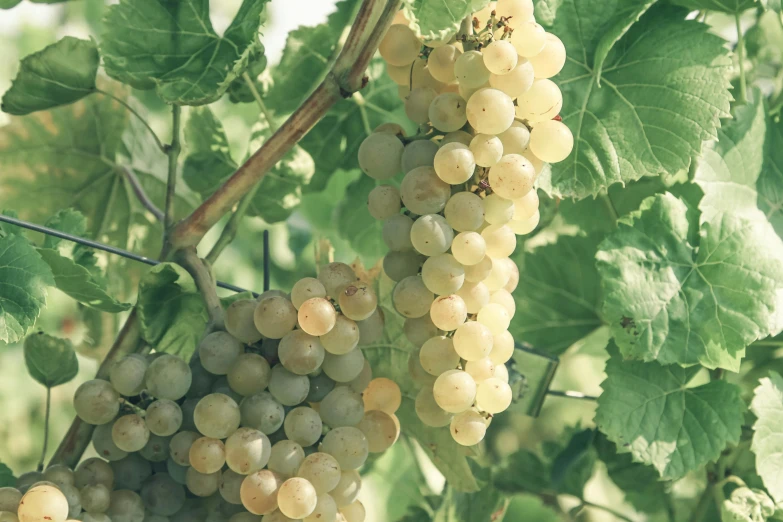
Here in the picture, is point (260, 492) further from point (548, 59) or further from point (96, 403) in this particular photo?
point (548, 59)

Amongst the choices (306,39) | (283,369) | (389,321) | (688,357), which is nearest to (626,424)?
(688,357)

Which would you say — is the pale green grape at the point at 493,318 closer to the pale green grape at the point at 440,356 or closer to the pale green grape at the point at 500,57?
the pale green grape at the point at 440,356

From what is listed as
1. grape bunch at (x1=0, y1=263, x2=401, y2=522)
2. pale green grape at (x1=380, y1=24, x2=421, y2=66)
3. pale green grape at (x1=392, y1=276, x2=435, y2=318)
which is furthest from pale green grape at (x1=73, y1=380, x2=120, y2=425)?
pale green grape at (x1=380, y1=24, x2=421, y2=66)

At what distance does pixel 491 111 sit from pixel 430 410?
0.75ft

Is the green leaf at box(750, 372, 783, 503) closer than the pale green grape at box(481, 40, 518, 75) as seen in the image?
No

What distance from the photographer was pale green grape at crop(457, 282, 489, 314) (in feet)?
1.98

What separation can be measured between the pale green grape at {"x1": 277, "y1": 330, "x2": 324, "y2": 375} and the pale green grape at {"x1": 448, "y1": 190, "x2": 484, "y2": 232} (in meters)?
0.12

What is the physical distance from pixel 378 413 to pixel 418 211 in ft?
0.57

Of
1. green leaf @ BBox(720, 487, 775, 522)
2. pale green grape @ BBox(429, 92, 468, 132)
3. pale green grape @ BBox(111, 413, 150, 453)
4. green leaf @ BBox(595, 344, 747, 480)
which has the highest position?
pale green grape @ BBox(429, 92, 468, 132)

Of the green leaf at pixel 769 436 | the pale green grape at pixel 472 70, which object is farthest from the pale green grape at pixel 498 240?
the green leaf at pixel 769 436

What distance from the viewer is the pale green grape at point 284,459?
590 millimetres

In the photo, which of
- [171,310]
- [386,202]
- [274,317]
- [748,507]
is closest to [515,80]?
[386,202]

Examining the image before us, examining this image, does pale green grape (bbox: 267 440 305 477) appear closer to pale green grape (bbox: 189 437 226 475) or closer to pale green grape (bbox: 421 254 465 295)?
pale green grape (bbox: 189 437 226 475)

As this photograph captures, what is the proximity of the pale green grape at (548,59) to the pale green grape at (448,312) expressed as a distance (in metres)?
0.18
